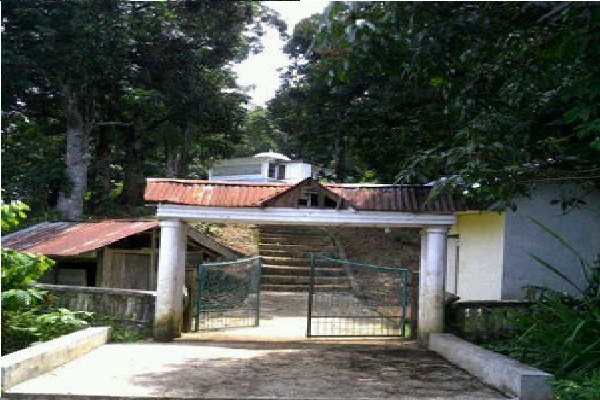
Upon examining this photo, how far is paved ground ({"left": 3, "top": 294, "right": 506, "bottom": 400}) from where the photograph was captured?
6891 mm

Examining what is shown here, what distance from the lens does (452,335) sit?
10617 millimetres

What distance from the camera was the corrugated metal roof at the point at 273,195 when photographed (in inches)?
428

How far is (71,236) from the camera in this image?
14734 mm

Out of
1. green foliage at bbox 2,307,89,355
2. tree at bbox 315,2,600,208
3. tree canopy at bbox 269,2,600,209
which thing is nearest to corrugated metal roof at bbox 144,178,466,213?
tree canopy at bbox 269,2,600,209

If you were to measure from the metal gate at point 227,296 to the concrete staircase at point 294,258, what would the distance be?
4.20 meters

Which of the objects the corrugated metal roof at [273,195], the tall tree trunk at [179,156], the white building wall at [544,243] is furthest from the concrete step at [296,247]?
the corrugated metal roof at [273,195]

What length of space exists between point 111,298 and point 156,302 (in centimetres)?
85

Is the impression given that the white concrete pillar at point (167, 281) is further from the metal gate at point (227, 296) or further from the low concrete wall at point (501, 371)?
the low concrete wall at point (501, 371)

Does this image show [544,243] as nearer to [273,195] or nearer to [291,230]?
[273,195]

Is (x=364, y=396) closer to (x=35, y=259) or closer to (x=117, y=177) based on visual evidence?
(x=35, y=259)

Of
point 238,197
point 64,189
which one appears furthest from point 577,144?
point 64,189

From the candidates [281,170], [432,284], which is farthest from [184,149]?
[281,170]

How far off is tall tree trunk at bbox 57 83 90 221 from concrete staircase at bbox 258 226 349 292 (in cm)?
639

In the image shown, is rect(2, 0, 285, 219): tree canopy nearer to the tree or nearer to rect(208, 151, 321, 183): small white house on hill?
the tree
